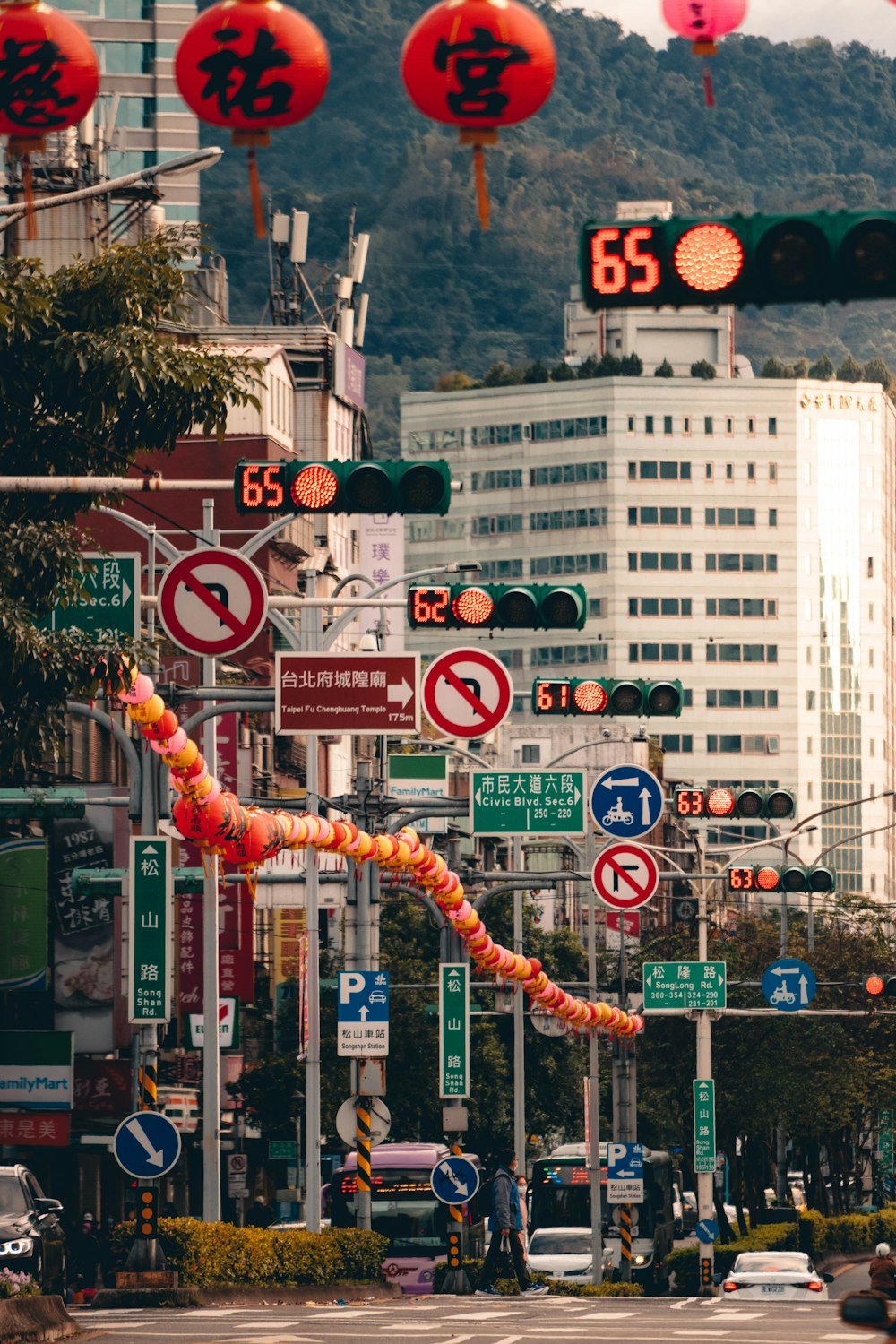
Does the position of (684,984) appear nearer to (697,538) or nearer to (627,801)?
(627,801)

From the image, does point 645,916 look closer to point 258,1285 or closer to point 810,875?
point 810,875

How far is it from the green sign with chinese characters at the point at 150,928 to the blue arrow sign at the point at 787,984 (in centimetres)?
2673

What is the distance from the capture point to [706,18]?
16.3 metres

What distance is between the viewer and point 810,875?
5647 cm

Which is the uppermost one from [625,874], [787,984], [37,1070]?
[625,874]

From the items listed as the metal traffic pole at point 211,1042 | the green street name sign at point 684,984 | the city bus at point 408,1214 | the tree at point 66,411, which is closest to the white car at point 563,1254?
the city bus at point 408,1214

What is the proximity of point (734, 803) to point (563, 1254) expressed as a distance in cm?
1365

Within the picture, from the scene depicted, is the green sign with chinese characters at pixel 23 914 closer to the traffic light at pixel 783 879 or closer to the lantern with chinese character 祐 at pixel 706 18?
the traffic light at pixel 783 879

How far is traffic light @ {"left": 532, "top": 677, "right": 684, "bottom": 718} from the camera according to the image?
37.6m

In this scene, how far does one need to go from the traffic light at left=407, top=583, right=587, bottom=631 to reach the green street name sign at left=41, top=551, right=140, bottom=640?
448 cm

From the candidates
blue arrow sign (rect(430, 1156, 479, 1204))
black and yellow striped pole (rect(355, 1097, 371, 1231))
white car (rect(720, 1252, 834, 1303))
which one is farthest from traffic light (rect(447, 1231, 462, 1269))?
white car (rect(720, 1252, 834, 1303))

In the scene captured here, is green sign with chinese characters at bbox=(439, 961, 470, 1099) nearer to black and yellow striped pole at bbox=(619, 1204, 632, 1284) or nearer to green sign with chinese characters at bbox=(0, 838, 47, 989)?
green sign with chinese characters at bbox=(0, 838, 47, 989)

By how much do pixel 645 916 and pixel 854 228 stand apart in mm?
120343

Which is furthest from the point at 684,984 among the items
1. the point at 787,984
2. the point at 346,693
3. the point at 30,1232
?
the point at 346,693
